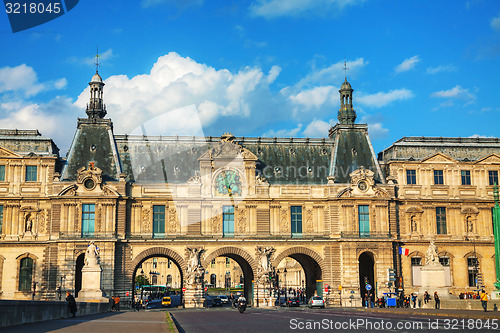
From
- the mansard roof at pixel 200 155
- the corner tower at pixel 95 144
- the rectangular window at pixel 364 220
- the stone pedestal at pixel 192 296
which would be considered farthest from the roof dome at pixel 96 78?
the rectangular window at pixel 364 220

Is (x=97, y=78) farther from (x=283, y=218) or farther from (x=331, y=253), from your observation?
(x=331, y=253)

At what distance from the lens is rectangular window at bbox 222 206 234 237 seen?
72125mm

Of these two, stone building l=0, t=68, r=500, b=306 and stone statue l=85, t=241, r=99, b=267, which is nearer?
stone statue l=85, t=241, r=99, b=267

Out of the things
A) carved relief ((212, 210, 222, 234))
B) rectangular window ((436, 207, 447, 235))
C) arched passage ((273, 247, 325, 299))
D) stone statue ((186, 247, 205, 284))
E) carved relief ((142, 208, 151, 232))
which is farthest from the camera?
rectangular window ((436, 207, 447, 235))

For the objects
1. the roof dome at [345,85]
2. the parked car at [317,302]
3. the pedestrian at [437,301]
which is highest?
Answer: the roof dome at [345,85]

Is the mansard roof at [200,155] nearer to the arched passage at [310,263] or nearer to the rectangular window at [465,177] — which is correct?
the arched passage at [310,263]

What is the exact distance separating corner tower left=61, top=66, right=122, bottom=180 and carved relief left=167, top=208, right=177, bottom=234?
6.86 m

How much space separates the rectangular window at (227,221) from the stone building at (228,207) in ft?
0.36

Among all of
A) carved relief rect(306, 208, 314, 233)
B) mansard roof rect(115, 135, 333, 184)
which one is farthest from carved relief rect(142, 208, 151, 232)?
carved relief rect(306, 208, 314, 233)

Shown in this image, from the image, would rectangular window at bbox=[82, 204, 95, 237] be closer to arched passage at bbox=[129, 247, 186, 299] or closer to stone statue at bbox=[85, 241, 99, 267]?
arched passage at bbox=[129, 247, 186, 299]

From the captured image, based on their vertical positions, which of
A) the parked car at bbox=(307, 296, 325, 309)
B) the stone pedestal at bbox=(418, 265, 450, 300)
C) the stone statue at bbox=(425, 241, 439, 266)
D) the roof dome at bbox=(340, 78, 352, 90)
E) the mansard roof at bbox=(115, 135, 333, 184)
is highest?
the roof dome at bbox=(340, 78, 352, 90)

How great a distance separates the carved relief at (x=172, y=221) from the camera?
71.2m

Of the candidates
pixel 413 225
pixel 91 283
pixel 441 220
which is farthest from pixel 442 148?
pixel 91 283

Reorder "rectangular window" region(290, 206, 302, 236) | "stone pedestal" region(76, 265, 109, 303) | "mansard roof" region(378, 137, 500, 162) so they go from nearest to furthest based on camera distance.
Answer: "stone pedestal" region(76, 265, 109, 303) → "rectangular window" region(290, 206, 302, 236) → "mansard roof" region(378, 137, 500, 162)
